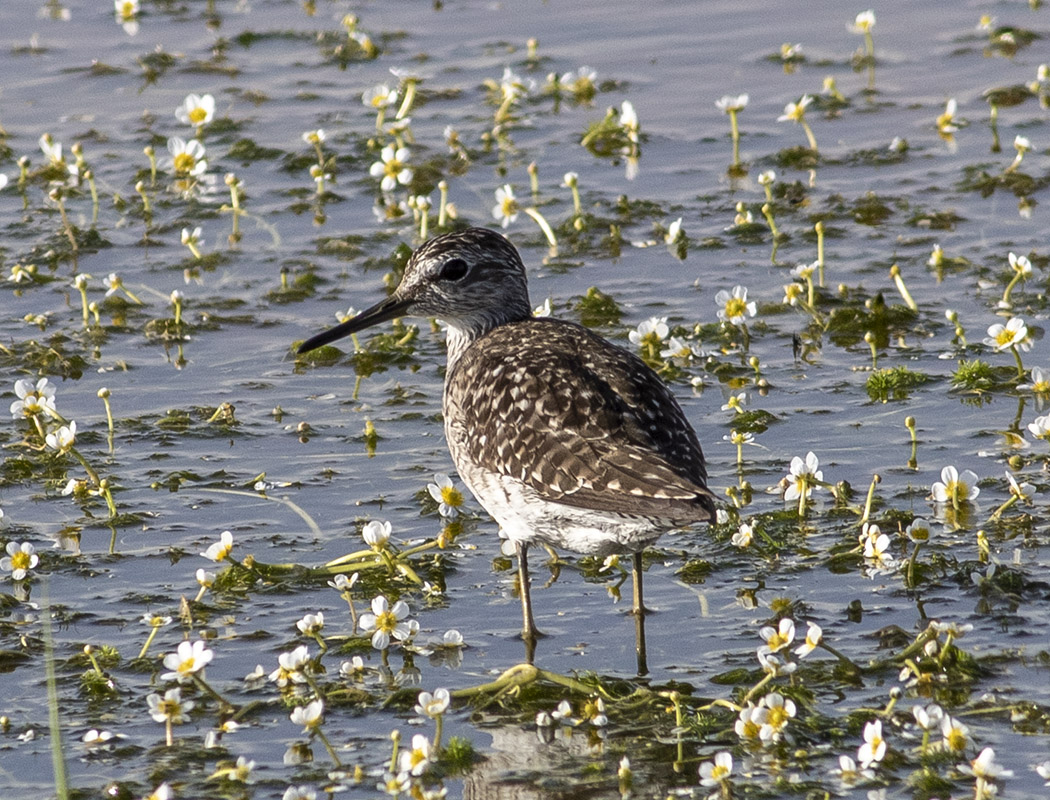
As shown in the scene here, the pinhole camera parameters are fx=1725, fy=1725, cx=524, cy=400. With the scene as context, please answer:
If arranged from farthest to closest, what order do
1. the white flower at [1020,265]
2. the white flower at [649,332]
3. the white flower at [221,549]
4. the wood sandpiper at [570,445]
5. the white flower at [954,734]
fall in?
1. the white flower at [1020,265]
2. the white flower at [649,332]
3. the white flower at [221,549]
4. the wood sandpiper at [570,445]
5. the white flower at [954,734]

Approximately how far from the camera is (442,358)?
10.2 m

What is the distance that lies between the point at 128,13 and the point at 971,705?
38.6 ft

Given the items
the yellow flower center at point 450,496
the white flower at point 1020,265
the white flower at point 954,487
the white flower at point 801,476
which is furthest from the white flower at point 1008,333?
the yellow flower center at point 450,496

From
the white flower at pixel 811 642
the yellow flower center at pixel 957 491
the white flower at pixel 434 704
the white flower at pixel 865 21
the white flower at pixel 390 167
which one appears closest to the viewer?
the white flower at pixel 434 704

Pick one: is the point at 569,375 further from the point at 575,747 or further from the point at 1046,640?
the point at 1046,640

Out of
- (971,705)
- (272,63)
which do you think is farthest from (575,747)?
(272,63)

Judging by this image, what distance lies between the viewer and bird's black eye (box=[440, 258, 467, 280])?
843cm

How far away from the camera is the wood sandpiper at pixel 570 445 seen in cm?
649

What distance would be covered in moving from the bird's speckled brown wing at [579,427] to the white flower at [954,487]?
1.27 m

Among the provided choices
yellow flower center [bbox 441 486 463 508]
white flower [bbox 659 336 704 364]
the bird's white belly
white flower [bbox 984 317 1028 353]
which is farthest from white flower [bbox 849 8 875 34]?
the bird's white belly

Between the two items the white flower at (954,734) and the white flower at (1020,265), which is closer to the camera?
the white flower at (954,734)

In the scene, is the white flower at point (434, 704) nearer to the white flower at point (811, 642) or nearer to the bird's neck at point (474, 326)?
the white flower at point (811, 642)

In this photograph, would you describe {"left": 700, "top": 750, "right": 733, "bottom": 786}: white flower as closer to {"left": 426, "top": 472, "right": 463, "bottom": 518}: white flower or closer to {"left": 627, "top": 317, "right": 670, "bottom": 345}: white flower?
{"left": 426, "top": 472, "right": 463, "bottom": 518}: white flower

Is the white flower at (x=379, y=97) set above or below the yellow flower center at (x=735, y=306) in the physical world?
above
